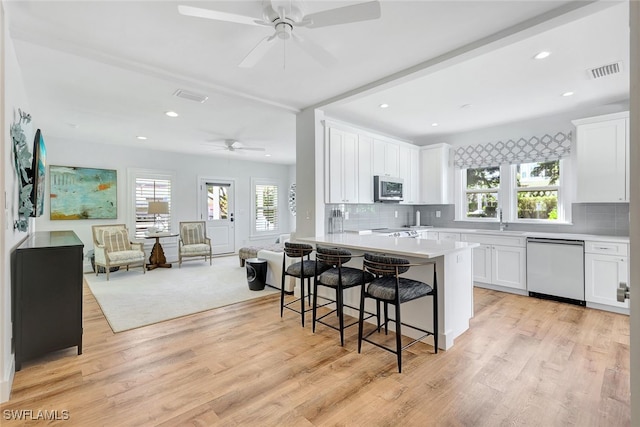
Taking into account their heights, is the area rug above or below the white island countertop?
below

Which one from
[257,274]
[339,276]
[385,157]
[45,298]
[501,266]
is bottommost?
[257,274]

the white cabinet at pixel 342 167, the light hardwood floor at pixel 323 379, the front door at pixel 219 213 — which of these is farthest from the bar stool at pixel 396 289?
the front door at pixel 219 213

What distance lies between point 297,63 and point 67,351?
11.1ft

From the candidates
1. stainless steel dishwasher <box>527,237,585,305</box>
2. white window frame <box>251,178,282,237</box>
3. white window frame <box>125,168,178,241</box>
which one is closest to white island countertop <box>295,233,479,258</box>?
stainless steel dishwasher <box>527,237,585,305</box>

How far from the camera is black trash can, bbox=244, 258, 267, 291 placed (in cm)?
471

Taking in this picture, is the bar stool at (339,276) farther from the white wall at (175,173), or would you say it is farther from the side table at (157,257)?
the white wall at (175,173)

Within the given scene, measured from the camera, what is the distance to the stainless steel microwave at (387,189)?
5.00 meters

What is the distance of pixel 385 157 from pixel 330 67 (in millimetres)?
2465

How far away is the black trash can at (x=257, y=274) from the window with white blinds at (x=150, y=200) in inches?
121

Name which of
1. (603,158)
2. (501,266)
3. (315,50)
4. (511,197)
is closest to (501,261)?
(501,266)

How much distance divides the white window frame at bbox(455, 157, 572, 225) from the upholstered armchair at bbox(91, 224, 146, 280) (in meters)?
5.94

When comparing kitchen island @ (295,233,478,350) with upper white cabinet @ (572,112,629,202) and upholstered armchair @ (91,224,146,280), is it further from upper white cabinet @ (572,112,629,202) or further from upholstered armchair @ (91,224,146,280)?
upholstered armchair @ (91,224,146,280)

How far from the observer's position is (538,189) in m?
4.93

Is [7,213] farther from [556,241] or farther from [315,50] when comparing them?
[556,241]
